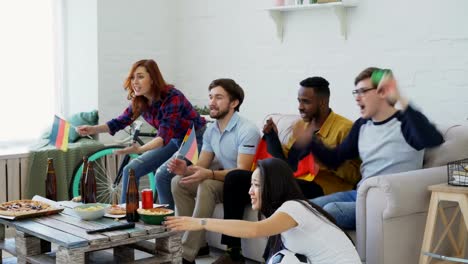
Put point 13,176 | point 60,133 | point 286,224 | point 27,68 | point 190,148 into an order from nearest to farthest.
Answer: point 286,224 → point 190,148 → point 60,133 → point 13,176 → point 27,68

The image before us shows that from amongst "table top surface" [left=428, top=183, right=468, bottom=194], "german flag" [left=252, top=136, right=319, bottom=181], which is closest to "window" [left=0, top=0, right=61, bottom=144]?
"german flag" [left=252, top=136, right=319, bottom=181]

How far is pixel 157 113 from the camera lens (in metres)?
4.95

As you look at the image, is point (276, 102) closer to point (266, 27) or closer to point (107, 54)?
point (266, 27)

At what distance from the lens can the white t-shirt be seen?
285 centimetres

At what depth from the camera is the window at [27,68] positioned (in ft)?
18.6

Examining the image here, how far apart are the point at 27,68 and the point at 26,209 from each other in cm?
219

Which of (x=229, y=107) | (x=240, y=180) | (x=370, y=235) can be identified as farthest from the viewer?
(x=229, y=107)

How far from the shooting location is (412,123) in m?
3.66

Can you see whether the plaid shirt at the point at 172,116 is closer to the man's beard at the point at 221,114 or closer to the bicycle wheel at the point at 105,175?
the man's beard at the point at 221,114

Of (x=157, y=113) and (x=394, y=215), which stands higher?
(x=157, y=113)

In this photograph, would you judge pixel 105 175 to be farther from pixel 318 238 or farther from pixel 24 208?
pixel 318 238

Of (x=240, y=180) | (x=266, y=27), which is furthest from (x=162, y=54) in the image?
(x=240, y=180)

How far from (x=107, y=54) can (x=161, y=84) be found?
1.15 m

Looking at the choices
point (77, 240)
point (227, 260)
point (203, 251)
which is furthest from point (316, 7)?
point (77, 240)
